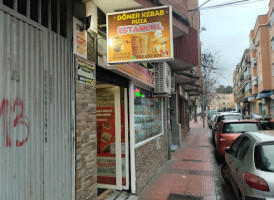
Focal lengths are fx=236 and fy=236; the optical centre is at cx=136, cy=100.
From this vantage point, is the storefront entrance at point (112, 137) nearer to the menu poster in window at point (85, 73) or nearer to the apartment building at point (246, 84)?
the menu poster in window at point (85, 73)

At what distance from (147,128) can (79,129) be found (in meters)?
3.75

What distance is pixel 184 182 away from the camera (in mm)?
6836

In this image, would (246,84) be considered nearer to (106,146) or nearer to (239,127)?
(239,127)

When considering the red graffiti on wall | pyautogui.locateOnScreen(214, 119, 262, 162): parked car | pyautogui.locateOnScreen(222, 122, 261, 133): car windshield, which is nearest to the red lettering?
the red graffiti on wall

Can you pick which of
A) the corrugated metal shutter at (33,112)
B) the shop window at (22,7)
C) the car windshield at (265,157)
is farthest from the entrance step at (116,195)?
the shop window at (22,7)

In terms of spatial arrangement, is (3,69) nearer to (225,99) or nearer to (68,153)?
(68,153)

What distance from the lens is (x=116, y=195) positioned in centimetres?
558

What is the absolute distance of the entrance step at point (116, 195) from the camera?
542cm

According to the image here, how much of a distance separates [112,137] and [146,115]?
1.55m

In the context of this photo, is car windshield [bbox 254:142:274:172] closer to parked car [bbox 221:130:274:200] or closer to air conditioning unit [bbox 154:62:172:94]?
parked car [bbox 221:130:274:200]

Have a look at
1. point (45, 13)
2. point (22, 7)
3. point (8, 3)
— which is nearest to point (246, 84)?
point (45, 13)

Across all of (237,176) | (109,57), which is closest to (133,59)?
(109,57)

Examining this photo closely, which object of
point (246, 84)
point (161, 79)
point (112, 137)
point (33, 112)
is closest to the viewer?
point (33, 112)

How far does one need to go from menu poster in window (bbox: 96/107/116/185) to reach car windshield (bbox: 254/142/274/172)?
3.32 m
